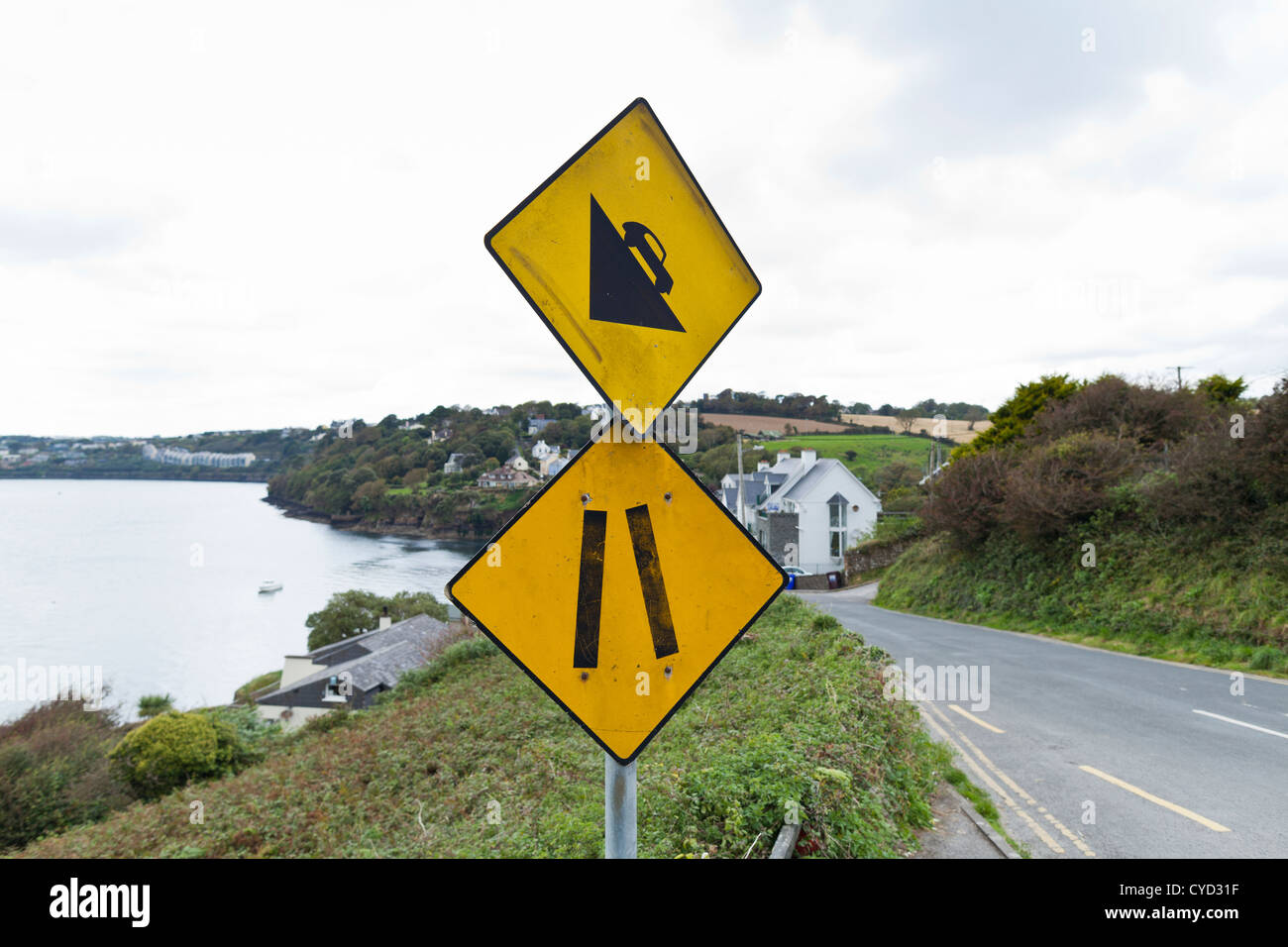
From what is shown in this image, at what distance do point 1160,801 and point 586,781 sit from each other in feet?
17.0

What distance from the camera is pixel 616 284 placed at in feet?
5.97

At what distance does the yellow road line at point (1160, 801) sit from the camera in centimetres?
528

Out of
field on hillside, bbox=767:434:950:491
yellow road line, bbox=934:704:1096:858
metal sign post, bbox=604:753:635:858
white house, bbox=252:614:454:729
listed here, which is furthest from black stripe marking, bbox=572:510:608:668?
field on hillside, bbox=767:434:950:491

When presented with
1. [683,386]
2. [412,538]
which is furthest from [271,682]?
[683,386]

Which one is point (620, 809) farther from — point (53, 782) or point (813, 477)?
point (813, 477)

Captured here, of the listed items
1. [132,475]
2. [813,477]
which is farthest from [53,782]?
[132,475]

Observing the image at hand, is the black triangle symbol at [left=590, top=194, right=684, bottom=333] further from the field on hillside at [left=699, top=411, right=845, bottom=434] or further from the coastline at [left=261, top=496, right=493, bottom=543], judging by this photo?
the field on hillside at [left=699, top=411, right=845, bottom=434]

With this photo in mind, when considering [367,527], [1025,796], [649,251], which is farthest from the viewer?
[367,527]

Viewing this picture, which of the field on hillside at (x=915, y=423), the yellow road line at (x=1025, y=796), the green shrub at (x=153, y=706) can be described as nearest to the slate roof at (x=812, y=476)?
the field on hillside at (x=915, y=423)

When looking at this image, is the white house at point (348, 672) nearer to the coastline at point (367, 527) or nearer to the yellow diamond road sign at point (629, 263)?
the coastline at point (367, 527)

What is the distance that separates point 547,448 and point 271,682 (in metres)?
25.3

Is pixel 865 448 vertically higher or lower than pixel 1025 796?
higher

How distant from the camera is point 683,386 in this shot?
1.88 meters

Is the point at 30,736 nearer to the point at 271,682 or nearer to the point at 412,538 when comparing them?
the point at 271,682
